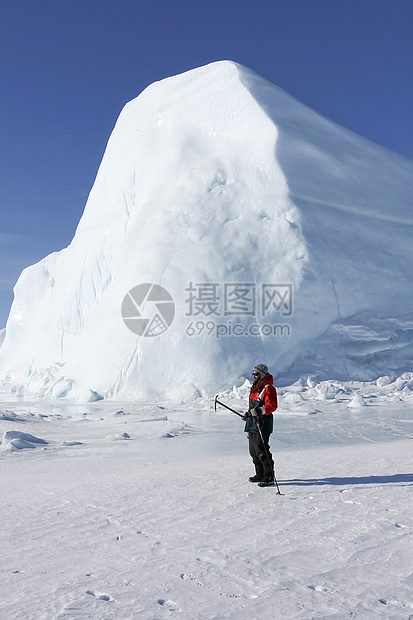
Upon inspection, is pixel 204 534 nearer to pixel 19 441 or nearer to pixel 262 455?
pixel 262 455

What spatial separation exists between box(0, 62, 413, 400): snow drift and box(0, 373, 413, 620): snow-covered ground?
7.91 m

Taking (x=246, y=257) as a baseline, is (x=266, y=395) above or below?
below

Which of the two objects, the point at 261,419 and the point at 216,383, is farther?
the point at 216,383

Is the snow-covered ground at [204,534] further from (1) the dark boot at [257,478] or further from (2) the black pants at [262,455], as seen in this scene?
(2) the black pants at [262,455]

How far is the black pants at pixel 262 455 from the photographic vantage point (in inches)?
163

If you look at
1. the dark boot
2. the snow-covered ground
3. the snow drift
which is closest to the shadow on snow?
the snow-covered ground

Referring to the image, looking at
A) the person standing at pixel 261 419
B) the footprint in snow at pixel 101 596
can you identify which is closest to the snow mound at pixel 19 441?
the person standing at pixel 261 419

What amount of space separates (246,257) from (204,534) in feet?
42.7

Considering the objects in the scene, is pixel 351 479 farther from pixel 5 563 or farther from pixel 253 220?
pixel 253 220

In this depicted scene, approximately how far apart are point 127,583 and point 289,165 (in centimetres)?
1616

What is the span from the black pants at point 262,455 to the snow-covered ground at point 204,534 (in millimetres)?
166

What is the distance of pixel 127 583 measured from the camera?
2.23 m

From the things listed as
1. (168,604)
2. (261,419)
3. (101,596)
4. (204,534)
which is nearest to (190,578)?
(168,604)

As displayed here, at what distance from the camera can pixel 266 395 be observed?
436 centimetres
